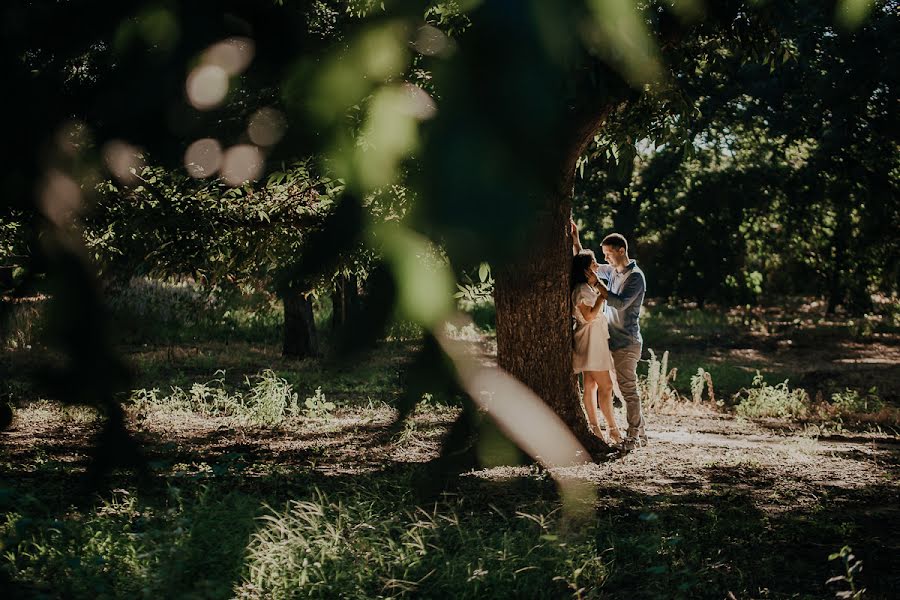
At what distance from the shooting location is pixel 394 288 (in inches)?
32.0

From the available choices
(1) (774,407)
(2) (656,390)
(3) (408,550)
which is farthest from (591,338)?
(1) (774,407)

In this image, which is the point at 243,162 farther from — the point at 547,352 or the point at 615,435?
the point at 615,435

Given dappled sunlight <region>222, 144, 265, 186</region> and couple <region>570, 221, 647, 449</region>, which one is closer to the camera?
dappled sunlight <region>222, 144, 265, 186</region>

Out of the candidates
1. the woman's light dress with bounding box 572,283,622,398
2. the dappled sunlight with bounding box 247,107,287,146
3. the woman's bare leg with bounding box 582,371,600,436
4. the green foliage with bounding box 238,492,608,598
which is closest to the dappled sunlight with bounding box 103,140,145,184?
the dappled sunlight with bounding box 247,107,287,146

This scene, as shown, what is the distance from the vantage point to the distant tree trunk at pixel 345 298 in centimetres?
81

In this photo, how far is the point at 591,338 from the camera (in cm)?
607

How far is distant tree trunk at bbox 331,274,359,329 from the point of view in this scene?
0.81 m

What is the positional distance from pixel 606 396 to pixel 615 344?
0.40 m

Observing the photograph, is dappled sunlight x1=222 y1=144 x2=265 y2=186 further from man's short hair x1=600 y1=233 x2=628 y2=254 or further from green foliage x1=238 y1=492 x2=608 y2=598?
man's short hair x1=600 y1=233 x2=628 y2=254

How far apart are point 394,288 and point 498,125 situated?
20cm

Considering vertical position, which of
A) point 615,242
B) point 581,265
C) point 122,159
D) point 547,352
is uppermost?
point 615,242

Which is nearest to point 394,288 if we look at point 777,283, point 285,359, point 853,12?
point 853,12

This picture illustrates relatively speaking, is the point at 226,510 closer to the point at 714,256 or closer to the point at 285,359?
the point at 285,359

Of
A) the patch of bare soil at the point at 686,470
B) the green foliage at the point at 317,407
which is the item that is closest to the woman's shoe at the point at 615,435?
the patch of bare soil at the point at 686,470
